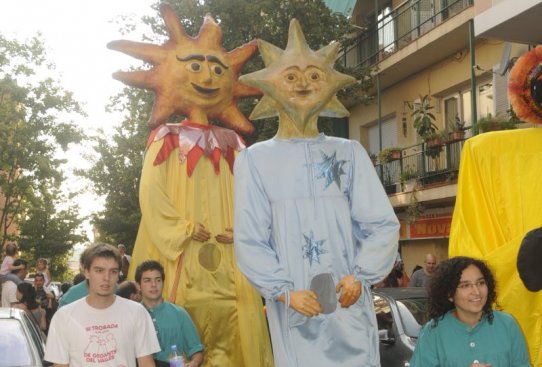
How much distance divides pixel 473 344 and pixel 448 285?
28 cm

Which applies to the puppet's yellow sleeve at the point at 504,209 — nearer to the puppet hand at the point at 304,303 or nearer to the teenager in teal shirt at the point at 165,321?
the puppet hand at the point at 304,303

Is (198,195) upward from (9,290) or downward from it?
upward

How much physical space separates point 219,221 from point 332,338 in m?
2.13

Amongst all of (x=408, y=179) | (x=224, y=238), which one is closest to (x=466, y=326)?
(x=224, y=238)

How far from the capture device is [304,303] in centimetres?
363

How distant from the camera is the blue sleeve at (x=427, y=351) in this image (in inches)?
145

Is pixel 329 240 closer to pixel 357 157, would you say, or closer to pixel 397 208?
pixel 357 157

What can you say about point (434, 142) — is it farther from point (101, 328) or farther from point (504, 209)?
point (101, 328)

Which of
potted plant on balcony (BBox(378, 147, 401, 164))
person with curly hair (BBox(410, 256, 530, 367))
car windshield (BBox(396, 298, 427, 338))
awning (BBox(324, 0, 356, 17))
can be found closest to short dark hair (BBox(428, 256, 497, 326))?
person with curly hair (BBox(410, 256, 530, 367))

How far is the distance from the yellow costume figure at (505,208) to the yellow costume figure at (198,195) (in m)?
1.69

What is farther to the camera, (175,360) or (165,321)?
(165,321)

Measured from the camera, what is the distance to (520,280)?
175 inches

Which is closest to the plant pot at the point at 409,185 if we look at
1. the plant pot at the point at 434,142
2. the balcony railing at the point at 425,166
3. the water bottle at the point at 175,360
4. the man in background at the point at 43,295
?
the balcony railing at the point at 425,166

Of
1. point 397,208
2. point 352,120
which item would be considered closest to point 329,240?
point 397,208
